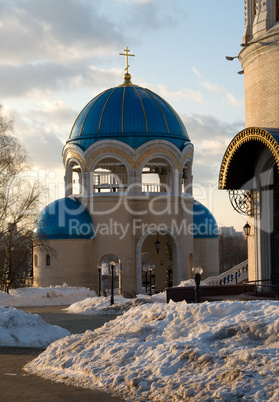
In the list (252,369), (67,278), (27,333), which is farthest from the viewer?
(67,278)

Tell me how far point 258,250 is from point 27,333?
715 centimetres

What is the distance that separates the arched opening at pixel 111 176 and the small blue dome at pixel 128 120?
1510mm

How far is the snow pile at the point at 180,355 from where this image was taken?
29.2 ft

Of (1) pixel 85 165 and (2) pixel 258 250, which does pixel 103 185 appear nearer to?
(1) pixel 85 165

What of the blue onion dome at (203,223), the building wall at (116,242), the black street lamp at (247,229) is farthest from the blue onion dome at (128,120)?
the black street lamp at (247,229)

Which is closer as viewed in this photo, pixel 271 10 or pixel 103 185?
pixel 271 10

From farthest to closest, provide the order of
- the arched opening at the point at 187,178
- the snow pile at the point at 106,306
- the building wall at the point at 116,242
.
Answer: the arched opening at the point at 187,178 → the building wall at the point at 116,242 → the snow pile at the point at 106,306

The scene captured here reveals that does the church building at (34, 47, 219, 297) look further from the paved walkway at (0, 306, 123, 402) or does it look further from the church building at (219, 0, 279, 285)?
the paved walkway at (0, 306, 123, 402)

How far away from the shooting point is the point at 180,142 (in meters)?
35.5

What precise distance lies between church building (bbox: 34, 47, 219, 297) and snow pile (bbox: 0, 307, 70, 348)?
59.3ft

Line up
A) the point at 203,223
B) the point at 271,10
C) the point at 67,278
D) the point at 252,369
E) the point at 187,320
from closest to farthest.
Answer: the point at 252,369 → the point at 187,320 → the point at 271,10 → the point at 67,278 → the point at 203,223

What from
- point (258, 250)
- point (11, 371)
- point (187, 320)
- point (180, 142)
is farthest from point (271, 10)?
point (180, 142)

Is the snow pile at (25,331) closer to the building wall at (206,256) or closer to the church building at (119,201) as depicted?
the church building at (119,201)

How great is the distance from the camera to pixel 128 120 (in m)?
34.7
